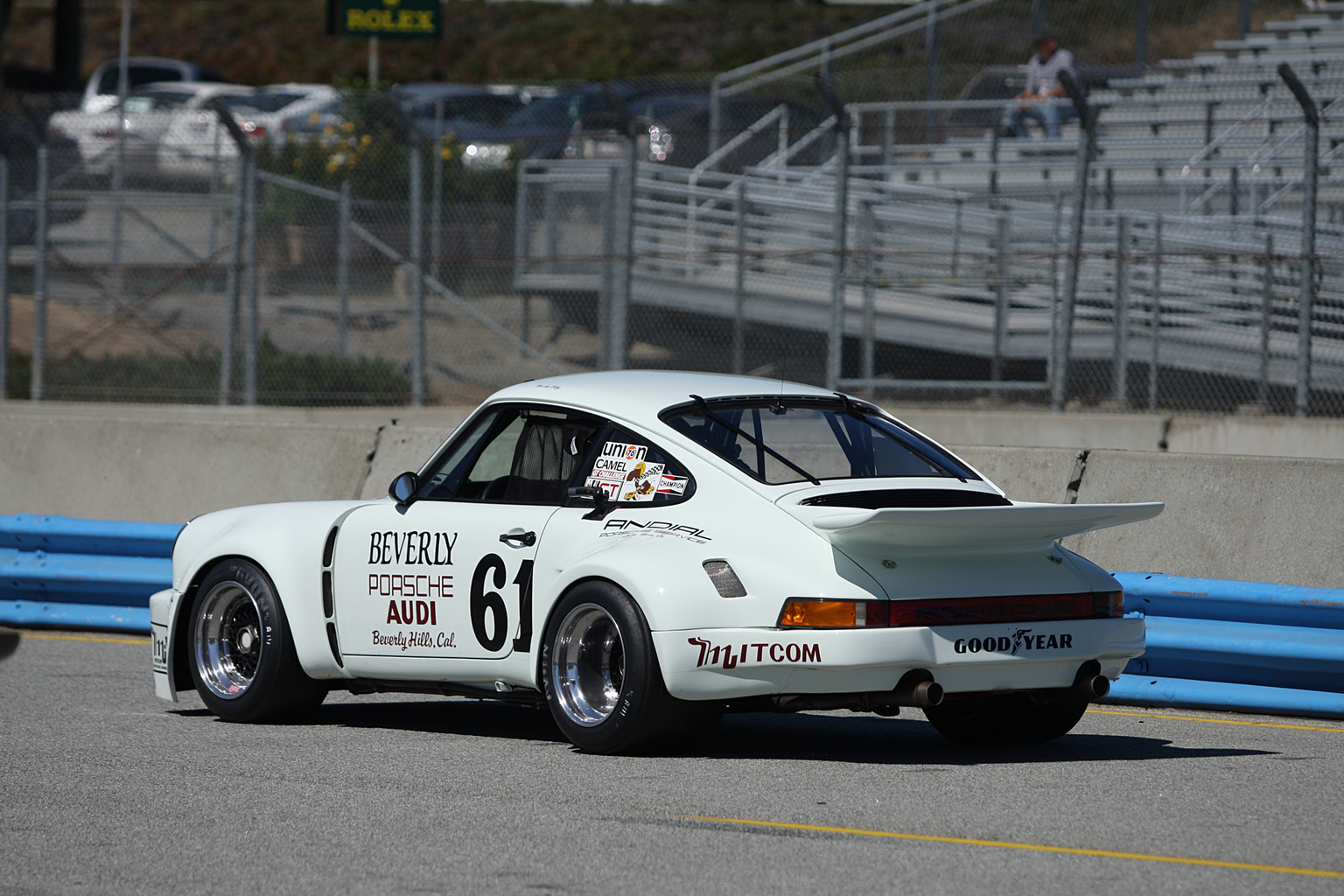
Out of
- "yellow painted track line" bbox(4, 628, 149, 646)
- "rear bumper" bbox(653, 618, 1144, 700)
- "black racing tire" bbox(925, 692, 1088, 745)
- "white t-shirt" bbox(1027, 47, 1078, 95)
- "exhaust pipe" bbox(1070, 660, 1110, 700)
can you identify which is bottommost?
"yellow painted track line" bbox(4, 628, 149, 646)

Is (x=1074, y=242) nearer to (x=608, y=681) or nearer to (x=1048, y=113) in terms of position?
(x=1048, y=113)

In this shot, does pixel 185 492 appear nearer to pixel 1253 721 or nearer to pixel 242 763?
pixel 242 763

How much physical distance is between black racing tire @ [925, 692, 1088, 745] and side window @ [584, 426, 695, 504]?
1.40m

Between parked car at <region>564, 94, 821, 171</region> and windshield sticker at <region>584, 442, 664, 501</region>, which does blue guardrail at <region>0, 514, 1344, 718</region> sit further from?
parked car at <region>564, 94, 821, 171</region>

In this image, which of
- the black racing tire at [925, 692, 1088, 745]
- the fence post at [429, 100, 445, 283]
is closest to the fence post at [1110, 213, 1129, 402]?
the fence post at [429, 100, 445, 283]

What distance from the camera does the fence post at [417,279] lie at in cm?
1572

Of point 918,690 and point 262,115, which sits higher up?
point 262,115

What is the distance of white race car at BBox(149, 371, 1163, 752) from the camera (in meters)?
6.34

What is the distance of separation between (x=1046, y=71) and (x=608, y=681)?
1537 cm

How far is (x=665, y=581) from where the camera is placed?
6.45 metres

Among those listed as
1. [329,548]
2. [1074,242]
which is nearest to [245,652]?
[329,548]

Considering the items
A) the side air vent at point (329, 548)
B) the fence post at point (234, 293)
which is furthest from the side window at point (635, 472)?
the fence post at point (234, 293)

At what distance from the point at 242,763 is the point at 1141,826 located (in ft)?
10.8

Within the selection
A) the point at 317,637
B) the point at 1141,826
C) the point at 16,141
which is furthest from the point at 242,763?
the point at 16,141
